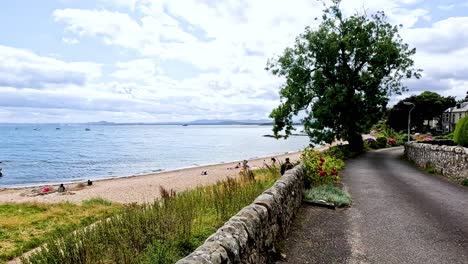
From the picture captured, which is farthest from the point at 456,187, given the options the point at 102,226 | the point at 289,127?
the point at 289,127

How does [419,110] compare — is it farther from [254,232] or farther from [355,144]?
[254,232]

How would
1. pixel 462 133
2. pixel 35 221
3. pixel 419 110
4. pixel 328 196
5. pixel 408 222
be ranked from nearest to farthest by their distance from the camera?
pixel 408 222, pixel 328 196, pixel 35 221, pixel 462 133, pixel 419 110

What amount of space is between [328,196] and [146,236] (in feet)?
21.6

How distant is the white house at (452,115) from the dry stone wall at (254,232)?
6471cm

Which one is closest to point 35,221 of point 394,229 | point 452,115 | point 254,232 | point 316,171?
point 316,171

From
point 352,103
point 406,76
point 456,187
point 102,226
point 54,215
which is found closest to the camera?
point 102,226

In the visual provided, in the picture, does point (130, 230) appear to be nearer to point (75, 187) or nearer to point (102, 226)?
point (102, 226)

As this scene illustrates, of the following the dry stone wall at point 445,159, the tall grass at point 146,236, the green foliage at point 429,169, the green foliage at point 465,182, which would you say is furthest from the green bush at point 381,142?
the tall grass at point 146,236

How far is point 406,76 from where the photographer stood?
33.4 m

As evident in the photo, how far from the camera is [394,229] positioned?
870 cm

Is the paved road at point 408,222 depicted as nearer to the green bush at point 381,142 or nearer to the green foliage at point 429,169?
the green foliage at point 429,169

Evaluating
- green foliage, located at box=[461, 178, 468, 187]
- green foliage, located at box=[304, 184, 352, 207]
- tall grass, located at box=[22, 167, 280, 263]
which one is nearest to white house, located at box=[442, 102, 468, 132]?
green foliage, located at box=[461, 178, 468, 187]

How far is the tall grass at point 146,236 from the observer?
5930 millimetres

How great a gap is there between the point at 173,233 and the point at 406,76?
32175 mm
